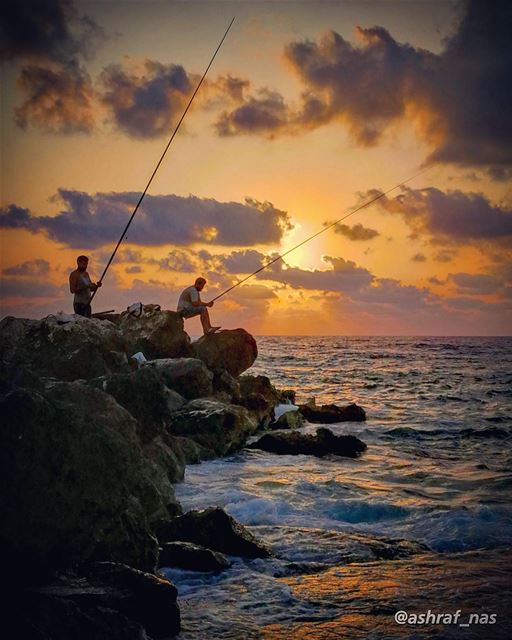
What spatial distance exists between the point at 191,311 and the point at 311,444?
5.66m

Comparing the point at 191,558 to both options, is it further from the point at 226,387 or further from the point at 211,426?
the point at 226,387

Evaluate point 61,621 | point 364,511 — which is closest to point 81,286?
point 364,511

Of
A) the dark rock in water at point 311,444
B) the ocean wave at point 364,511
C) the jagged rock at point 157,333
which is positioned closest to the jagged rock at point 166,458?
the ocean wave at point 364,511

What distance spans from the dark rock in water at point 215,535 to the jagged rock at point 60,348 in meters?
5.29

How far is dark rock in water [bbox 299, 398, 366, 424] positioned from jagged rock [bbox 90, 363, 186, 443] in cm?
969

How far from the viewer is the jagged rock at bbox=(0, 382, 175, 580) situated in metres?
4.20

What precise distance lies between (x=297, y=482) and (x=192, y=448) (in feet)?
8.32

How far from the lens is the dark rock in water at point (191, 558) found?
548 centimetres

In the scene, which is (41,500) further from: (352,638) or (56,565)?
(352,638)

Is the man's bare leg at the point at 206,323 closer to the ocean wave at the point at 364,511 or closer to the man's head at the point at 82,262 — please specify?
the man's head at the point at 82,262

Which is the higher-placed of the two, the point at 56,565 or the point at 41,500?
the point at 41,500

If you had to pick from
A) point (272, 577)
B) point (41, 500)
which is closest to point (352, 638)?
point (272, 577)

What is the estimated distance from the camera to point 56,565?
4230 millimetres

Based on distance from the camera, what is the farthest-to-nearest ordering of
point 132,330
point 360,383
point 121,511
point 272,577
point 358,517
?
1. point 360,383
2. point 132,330
3. point 358,517
4. point 272,577
5. point 121,511
